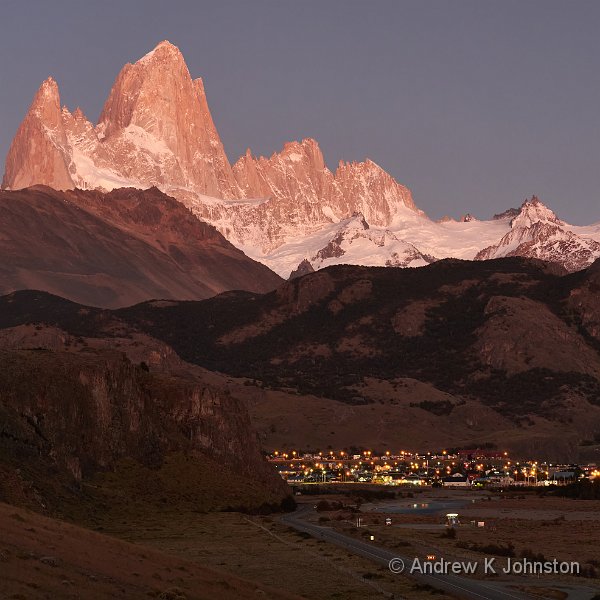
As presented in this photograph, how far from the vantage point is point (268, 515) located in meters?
135

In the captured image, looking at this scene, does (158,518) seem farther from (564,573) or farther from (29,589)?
(29,589)

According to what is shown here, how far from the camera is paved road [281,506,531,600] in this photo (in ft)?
228

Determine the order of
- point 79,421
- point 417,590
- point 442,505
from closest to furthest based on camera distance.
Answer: point 417,590 < point 79,421 < point 442,505

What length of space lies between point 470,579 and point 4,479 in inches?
1208

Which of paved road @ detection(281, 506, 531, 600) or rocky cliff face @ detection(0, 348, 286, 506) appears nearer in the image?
paved road @ detection(281, 506, 531, 600)

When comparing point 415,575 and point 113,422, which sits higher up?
point 113,422

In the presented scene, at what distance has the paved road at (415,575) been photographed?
6944 centimetres

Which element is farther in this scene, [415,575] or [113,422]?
[113,422]

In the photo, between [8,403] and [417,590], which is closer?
[417,590]

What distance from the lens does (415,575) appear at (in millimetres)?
78375

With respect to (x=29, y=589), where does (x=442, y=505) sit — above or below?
above

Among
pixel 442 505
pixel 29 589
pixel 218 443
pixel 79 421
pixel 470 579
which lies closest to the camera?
pixel 29 589

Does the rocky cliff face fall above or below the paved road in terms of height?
above

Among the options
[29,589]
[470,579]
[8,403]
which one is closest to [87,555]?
[29,589]
